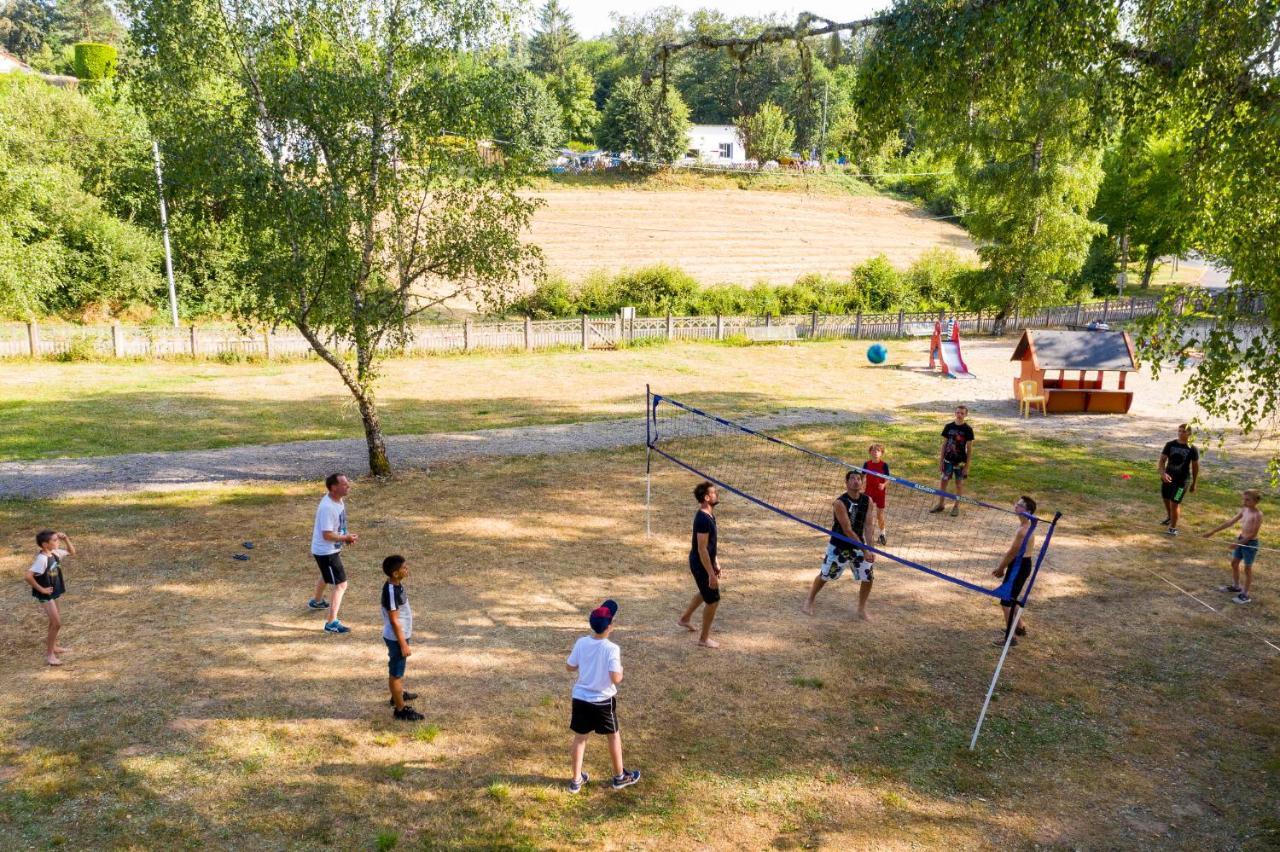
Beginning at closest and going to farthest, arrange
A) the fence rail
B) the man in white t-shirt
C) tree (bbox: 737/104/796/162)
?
1. the man in white t-shirt
2. the fence rail
3. tree (bbox: 737/104/796/162)

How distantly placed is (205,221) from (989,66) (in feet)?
40.4

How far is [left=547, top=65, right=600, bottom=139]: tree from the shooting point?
82.8 meters

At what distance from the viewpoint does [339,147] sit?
14.1 metres

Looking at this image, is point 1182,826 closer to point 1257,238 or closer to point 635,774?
point 635,774

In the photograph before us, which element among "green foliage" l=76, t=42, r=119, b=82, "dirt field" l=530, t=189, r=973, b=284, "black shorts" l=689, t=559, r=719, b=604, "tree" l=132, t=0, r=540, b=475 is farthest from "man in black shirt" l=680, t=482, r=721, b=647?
"green foliage" l=76, t=42, r=119, b=82

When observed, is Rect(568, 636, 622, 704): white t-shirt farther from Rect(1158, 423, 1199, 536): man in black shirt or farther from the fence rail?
the fence rail

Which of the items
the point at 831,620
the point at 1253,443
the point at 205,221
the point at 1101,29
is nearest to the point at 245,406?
the point at 205,221

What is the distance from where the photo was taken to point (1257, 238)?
28.8 feet

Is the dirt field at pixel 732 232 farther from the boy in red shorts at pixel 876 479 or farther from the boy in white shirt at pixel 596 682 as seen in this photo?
the boy in white shirt at pixel 596 682

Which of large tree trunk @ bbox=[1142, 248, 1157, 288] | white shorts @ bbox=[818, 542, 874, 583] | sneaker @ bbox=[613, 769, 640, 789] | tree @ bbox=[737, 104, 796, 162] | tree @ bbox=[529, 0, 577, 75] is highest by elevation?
tree @ bbox=[529, 0, 577, 75]

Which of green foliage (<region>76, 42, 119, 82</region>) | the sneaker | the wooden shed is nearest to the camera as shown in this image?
the sneaker

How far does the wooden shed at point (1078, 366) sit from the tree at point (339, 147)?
1432cm

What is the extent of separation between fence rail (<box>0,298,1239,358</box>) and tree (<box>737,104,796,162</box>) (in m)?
29.2

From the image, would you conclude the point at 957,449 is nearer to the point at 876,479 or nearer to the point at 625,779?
the point at 876,479
